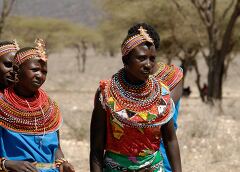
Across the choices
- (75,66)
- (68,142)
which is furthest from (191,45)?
(75,66)

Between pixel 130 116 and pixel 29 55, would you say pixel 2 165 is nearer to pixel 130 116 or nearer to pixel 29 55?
pixel 29 55

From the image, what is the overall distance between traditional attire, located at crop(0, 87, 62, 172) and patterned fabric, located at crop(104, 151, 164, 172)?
0.31 meters

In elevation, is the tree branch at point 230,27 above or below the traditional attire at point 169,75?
below

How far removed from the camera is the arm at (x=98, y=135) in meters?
3.18

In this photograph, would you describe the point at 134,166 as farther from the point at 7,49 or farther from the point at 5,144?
the point at 7,49

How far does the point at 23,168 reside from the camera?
3.07 meters

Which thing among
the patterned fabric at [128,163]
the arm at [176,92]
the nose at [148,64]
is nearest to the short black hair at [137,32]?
the nose at [148,64]

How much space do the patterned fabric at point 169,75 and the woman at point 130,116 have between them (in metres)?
0.67

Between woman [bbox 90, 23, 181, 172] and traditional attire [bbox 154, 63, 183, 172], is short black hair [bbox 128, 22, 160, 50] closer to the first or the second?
woman [bbox 90, 23, 181, 172]

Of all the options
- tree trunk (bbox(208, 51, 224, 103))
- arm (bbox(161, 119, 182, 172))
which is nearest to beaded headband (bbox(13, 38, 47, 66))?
arm (bbox(161, 119, 182, 172))

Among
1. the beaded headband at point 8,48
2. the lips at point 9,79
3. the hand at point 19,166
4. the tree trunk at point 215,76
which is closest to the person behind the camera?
the hand at point 19,166

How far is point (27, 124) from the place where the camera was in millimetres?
3207

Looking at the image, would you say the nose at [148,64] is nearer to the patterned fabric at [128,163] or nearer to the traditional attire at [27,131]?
the patterned fabric at [128,163]

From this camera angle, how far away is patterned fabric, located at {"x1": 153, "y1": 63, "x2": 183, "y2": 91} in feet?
12.9
